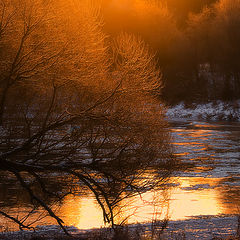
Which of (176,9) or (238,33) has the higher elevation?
(176,9)

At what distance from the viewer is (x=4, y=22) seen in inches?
474

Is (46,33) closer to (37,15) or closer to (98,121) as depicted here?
(37,15)

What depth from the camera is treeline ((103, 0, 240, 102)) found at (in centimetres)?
5184

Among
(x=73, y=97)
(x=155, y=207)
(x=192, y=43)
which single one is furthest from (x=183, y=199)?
(x=192, y=43)

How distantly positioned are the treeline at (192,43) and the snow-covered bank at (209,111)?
1.54 metres

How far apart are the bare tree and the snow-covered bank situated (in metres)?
36.0

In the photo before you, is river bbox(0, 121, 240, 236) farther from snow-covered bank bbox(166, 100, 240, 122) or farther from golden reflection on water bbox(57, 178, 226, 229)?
snow-covered bank bbox(166, 100, 240, 122)

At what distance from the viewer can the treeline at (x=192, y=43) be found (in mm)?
51844

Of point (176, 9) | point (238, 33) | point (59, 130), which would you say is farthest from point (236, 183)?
point (176, 9)

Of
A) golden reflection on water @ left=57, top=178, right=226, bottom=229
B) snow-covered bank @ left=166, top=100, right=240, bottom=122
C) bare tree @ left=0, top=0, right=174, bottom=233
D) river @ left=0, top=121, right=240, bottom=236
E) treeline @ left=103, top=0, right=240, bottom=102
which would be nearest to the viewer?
bare tree @ left=0, top=0, right=174, bottom=233

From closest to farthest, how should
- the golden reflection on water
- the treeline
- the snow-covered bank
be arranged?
the golden reflection on water < the snow-covered bank < the treeline

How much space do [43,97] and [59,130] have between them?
3.85ft

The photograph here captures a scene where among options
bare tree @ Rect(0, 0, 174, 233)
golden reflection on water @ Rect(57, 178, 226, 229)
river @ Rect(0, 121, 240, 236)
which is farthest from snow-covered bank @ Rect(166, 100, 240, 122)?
bare tree @ Rect(0, 0, 174, 233)

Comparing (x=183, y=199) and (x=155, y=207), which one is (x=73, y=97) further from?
(x=183, y=199)
